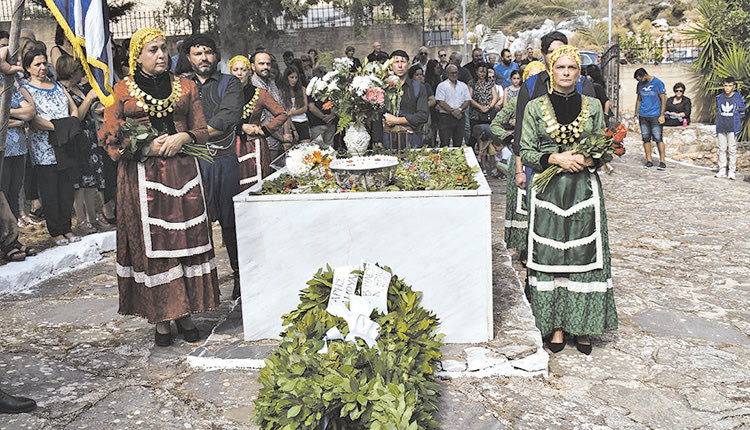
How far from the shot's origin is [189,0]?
16797 millimetres

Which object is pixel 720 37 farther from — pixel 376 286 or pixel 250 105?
pixel 376 286

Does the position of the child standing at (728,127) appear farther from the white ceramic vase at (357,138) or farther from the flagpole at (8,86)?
the flagpole at (8,86)

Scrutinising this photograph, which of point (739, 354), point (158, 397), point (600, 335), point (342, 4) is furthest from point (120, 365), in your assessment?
point (342, 4)

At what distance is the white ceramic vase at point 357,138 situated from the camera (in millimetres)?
5949

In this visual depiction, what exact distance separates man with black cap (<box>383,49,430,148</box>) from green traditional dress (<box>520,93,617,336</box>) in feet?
8.27

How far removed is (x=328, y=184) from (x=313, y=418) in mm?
1953

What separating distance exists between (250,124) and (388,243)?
2466mm

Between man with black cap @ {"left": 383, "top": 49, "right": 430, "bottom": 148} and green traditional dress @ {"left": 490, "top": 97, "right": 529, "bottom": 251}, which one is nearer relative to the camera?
green traditional dress @ {"left": 490, "top": 97, "right": 529, "bottom": 251}

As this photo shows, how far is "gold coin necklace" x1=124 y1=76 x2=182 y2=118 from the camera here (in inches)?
183

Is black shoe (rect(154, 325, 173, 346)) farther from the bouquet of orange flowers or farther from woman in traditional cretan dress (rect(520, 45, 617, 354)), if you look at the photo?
the bouquet of orange flowers

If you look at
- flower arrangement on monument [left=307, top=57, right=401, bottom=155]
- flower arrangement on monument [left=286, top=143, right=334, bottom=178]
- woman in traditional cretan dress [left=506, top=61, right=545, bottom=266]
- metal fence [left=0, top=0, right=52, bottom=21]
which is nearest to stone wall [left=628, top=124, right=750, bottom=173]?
woman in traditional cretan dress [left=506, top=61, right=545, bottom=266]

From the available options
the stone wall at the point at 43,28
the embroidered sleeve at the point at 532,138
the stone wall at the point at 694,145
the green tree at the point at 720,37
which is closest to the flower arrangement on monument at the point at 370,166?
the embroidered sleeve at the point at 532,138

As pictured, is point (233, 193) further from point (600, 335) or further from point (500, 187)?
point (500, 187)

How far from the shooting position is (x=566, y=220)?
186 inches
